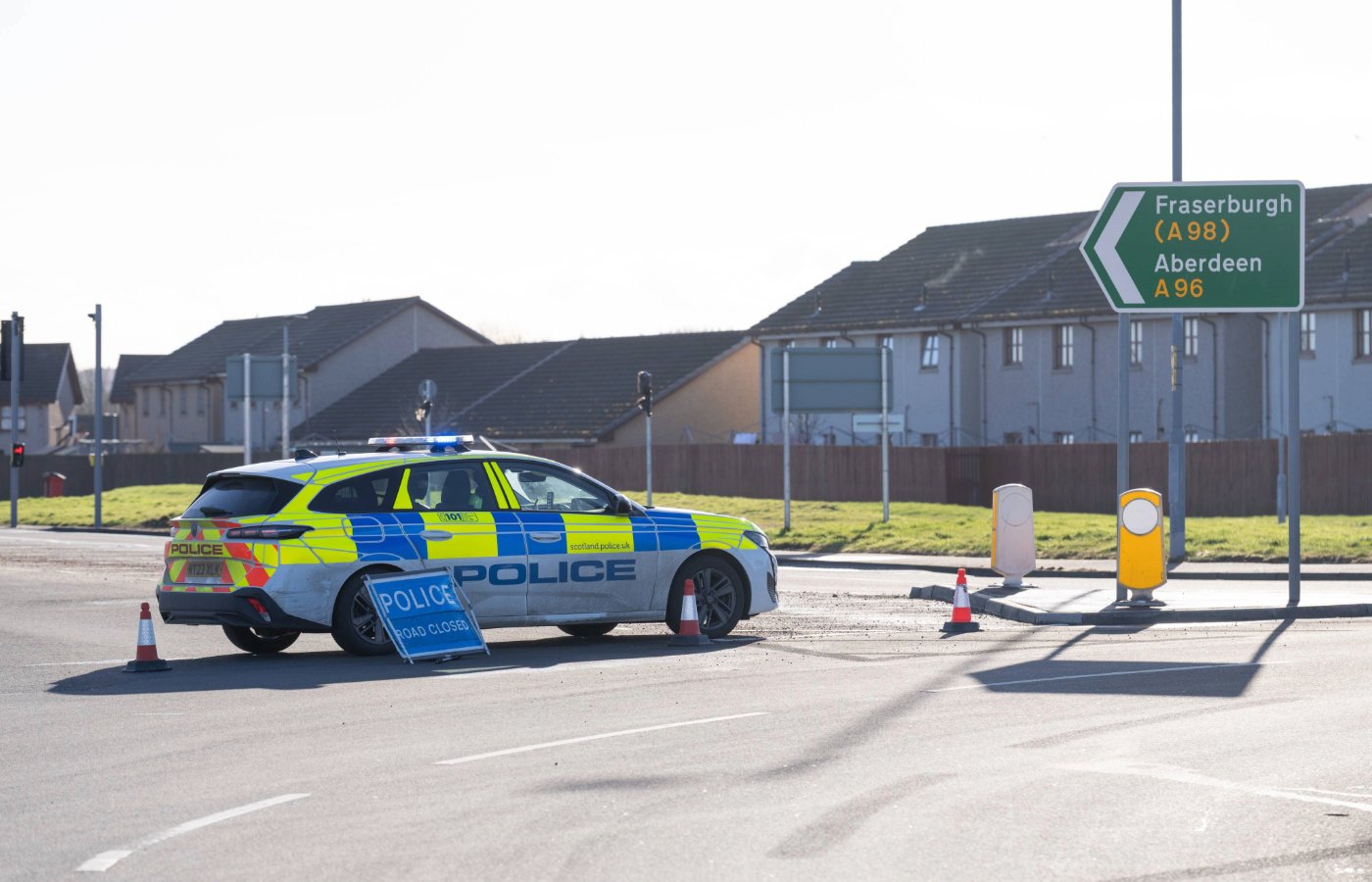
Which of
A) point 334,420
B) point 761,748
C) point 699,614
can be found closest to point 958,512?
point 699,614

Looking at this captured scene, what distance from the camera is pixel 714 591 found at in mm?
A: 16406

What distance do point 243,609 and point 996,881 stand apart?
8.82m

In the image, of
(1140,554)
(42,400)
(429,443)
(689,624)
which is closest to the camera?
(689,624)

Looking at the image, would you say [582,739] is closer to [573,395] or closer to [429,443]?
[429,443]

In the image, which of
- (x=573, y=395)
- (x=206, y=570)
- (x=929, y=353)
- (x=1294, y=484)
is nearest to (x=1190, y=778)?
(x=206, y=570)

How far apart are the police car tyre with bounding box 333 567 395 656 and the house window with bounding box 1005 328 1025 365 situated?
42693 mm

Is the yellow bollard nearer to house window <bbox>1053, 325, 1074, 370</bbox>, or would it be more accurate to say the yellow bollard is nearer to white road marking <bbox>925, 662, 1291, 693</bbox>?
white road marking <bbox>925, 662, 1291, 693</bbox>

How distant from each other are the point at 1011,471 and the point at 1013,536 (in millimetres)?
26200

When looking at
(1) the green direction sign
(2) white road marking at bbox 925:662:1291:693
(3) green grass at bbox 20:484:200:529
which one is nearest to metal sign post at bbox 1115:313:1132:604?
(1) the green direction sign

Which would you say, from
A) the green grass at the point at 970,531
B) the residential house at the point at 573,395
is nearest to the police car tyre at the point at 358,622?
the green grass at the point at 970,531

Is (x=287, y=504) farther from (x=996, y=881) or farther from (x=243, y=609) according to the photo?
(x=996, y=881)

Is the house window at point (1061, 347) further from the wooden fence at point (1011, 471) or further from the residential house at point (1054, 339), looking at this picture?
the wooden fence at point (1011, 471)

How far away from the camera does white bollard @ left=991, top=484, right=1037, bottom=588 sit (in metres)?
22.2

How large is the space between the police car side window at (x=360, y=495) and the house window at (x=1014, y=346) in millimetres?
42451
